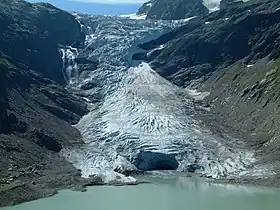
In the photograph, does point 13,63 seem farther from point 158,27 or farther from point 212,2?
point 212,2

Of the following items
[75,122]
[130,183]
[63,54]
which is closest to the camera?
[130,183]

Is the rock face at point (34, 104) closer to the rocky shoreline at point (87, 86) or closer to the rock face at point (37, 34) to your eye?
the rock face at point (37, 34)

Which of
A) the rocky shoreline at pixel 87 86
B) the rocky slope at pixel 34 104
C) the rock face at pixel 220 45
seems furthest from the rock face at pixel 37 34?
the rock face at pixel 220 45

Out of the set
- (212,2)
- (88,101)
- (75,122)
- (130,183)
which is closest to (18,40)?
(88,101)

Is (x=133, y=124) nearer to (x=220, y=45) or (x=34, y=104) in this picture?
(x=34, y=104)

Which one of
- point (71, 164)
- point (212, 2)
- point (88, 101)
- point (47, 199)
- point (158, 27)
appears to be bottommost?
point (47, 199)

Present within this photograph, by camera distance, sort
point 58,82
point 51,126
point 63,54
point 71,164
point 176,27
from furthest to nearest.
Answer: point 176,27 < point 63,54 < point 58,82 < point 51,126 < point 71,164

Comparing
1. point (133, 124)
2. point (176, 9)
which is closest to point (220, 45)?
point (133, 124)

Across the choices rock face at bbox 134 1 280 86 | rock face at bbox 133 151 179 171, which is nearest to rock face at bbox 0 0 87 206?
rock face at bbox 133 151 179 171
